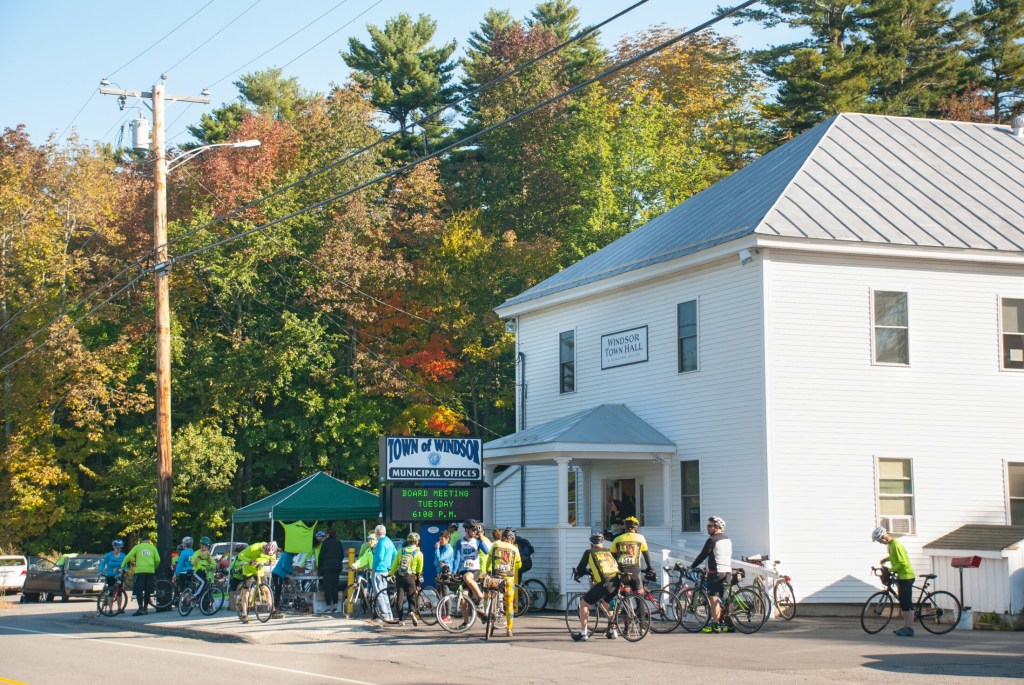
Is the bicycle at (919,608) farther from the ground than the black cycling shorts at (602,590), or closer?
closer

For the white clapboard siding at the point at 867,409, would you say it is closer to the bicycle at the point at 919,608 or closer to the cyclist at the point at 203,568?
the bicycle at the point at 919,608

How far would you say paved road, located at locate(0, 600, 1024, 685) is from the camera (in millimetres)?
15742

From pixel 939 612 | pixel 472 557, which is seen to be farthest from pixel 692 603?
pixel 939 612

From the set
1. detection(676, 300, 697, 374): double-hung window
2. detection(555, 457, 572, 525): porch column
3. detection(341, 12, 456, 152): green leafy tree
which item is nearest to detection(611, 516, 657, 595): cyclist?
detection(555, 457, 572, 525): porch column

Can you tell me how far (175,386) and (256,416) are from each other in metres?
3.22

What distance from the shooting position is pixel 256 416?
49.7m

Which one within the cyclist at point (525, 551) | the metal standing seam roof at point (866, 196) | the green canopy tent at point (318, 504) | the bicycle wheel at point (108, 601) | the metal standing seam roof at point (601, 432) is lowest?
the bicycle wheel at point (108, 601)

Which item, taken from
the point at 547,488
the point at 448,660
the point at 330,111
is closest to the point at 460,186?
the point at 330,111

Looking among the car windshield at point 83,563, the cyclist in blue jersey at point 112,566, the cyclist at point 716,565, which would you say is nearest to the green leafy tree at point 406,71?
the car windshield at point 83,563

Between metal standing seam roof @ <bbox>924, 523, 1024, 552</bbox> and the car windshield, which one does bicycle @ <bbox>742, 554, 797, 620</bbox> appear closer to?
metal standing seam roof @ <bbox>924, 523, 1024, 552</bbox>

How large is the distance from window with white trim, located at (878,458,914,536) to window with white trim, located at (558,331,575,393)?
8.91 m

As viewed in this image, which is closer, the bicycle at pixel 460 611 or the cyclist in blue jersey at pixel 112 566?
the bicycle at pixel 460 611

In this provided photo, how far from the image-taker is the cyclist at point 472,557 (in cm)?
2183

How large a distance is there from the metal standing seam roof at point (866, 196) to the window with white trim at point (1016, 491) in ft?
14.5
